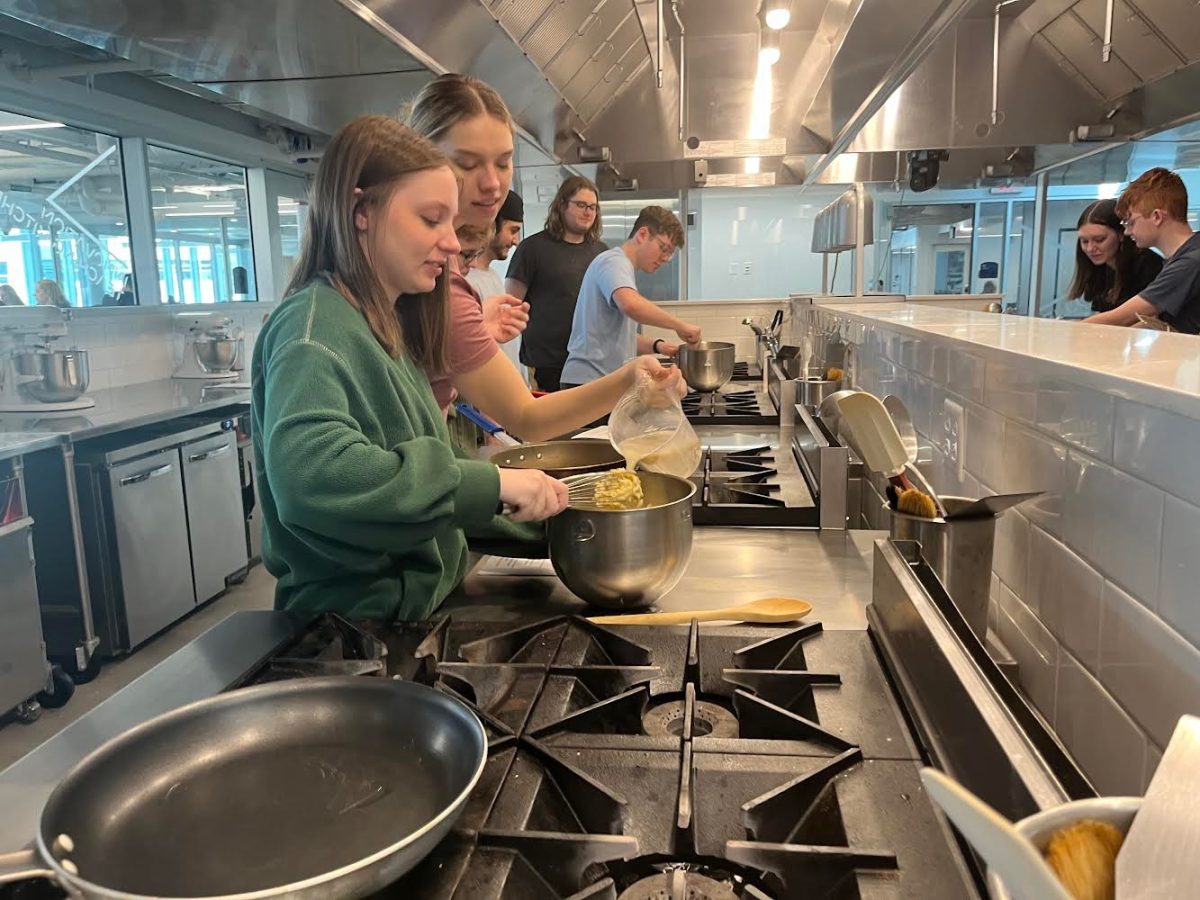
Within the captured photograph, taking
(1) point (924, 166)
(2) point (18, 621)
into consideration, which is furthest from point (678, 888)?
(1) point (924, 166)

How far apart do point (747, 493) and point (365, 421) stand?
0.76 metres

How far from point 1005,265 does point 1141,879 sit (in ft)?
21.5

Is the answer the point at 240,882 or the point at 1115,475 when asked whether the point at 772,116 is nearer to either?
the point at 1115,475

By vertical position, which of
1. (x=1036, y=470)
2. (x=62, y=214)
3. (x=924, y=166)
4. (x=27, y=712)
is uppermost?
(x=924, y=166)

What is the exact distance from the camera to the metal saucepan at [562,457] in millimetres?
1289

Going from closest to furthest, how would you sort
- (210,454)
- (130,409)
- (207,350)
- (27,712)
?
(27,712) < (130,409) < (210,454) < (207,350)

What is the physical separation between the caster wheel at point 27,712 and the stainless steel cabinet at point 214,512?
33.2 inches

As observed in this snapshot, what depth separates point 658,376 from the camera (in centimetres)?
141

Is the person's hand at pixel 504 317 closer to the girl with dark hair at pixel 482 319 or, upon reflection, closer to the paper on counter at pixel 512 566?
the girl with dark hair at pixel 482 319

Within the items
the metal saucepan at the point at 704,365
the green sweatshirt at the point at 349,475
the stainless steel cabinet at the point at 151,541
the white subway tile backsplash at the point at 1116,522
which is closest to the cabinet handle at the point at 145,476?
the stainless steel cabinet at the point at 151,541

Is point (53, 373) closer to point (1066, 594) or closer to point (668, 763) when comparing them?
point (668, 763)

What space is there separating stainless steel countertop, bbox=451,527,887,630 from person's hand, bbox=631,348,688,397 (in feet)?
0.83

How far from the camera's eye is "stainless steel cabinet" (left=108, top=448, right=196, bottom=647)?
3055mm

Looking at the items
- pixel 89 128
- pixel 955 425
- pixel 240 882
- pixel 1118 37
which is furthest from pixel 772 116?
pixel 240 882
